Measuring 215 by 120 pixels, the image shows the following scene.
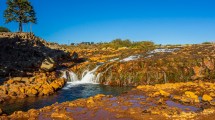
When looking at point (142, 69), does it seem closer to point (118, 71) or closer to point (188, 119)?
point (118, 71)

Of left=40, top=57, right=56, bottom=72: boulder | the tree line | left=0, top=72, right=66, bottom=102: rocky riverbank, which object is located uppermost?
the tree line

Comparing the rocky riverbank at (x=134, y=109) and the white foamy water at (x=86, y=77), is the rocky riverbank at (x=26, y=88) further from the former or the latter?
→ the rocky riverbank at (x=134, y=109)

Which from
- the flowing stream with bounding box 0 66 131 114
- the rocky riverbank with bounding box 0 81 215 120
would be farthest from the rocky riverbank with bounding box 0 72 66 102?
the rocky riverbank with bounding box 0 81 215 120

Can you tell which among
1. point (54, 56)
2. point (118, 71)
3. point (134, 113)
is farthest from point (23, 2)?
point (134, 113)

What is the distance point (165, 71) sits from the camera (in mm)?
38000

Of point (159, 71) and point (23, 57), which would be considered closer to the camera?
point (159, 71)

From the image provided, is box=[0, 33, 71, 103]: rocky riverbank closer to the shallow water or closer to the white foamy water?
the shallow water

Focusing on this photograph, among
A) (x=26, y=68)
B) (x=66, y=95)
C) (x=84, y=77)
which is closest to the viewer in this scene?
(x=66, y=95)

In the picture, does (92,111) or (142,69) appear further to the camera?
(142,69)

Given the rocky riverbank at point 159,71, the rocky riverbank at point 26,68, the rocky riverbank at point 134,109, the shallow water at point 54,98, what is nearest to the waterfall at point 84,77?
the rocky riverbank at point 159,71

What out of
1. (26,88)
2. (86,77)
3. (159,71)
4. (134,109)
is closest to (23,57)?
(86,77)

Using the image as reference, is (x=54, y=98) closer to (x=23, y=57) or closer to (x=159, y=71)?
(x=159, y=71)

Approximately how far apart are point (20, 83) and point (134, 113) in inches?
717

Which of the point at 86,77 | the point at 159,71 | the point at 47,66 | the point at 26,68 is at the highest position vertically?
the point at 47,66
